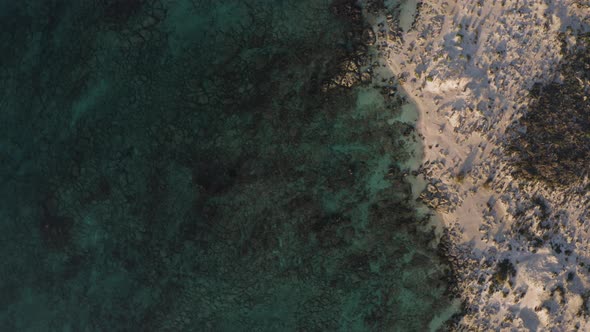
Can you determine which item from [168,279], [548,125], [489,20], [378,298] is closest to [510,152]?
[548,125]

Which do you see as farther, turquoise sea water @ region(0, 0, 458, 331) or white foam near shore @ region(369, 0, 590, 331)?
turquoise sea water @ region(0, 0, 458, 331)

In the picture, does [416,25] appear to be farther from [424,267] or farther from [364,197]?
[424,267]

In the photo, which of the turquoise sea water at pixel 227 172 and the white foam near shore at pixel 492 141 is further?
the turquoise sea water at pixel 227 172

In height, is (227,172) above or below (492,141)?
above
